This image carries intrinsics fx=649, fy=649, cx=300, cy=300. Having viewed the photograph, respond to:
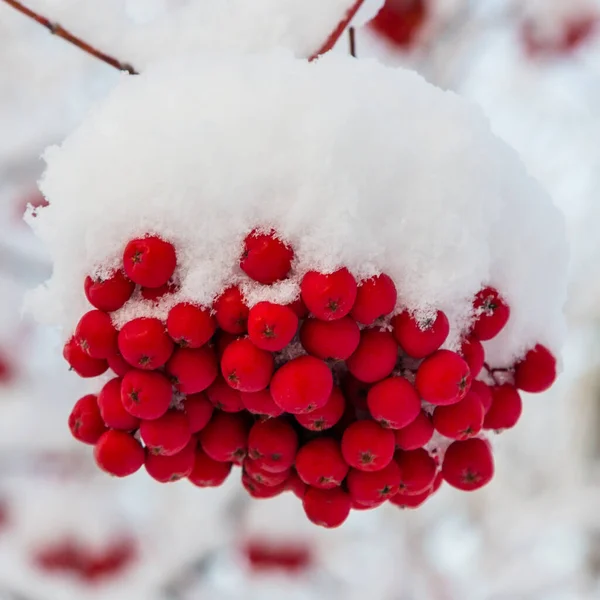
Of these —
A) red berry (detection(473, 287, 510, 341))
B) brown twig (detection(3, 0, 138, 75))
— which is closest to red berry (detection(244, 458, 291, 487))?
red berry (detection(473, 287, 510, 341))

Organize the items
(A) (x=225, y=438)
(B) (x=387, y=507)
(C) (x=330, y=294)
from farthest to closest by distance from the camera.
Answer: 1. (B) (x=387, y=507)
2. (A) (x=225, y=438)
3. (C) (x=330, y=294)

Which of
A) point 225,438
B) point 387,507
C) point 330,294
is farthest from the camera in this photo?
point 387,507

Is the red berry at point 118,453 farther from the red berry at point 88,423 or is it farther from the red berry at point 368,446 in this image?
the red berry at point 368,446

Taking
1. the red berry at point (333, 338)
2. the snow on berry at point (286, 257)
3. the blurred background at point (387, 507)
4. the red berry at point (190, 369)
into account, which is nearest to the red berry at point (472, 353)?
the snow on berry at point (286, 257)

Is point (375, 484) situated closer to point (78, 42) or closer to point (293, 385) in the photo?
point (293, 385)

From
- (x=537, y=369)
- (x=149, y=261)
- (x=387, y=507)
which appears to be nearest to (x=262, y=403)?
(x=149, y=261)

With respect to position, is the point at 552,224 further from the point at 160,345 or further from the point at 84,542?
the point at 84,542

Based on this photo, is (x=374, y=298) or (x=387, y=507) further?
(x=387, y=507)
